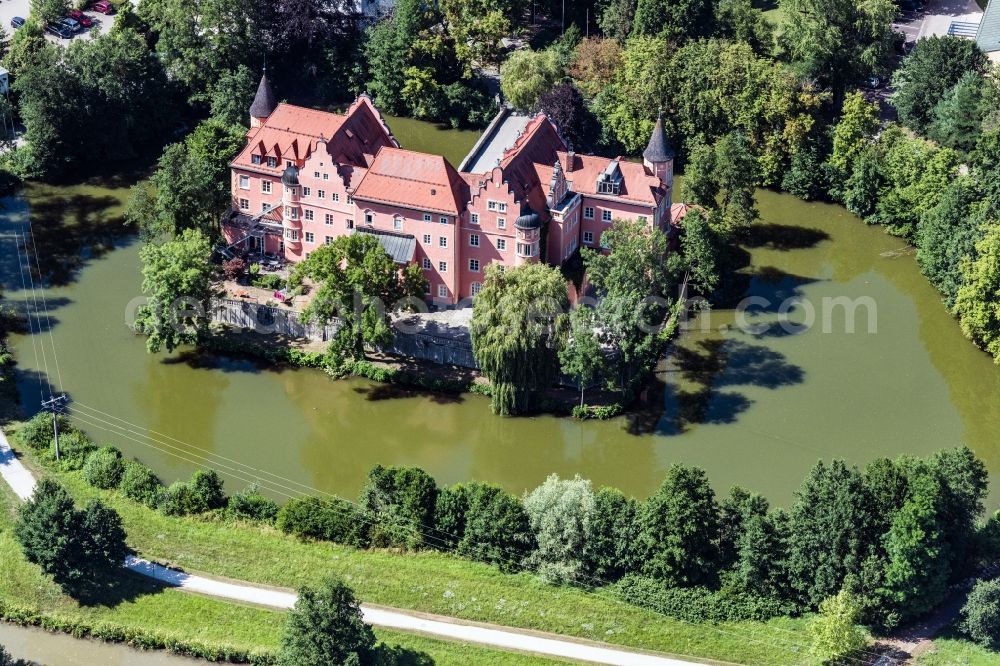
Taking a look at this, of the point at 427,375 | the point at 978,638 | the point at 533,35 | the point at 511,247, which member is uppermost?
the point at 533,35

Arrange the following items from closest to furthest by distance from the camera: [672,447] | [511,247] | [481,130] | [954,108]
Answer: [672,447] < [511,247] < [954,108] < [481,130]

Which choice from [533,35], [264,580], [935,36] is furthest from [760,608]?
[533,35]

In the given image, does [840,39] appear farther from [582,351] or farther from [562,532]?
[562,532]

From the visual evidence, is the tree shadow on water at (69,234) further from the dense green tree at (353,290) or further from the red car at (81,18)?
the red car at (81,18)

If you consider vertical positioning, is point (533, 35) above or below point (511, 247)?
above

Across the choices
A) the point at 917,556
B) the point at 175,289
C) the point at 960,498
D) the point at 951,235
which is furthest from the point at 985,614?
the point at 175,289

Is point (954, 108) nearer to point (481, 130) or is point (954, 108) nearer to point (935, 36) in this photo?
point (935, 36)
